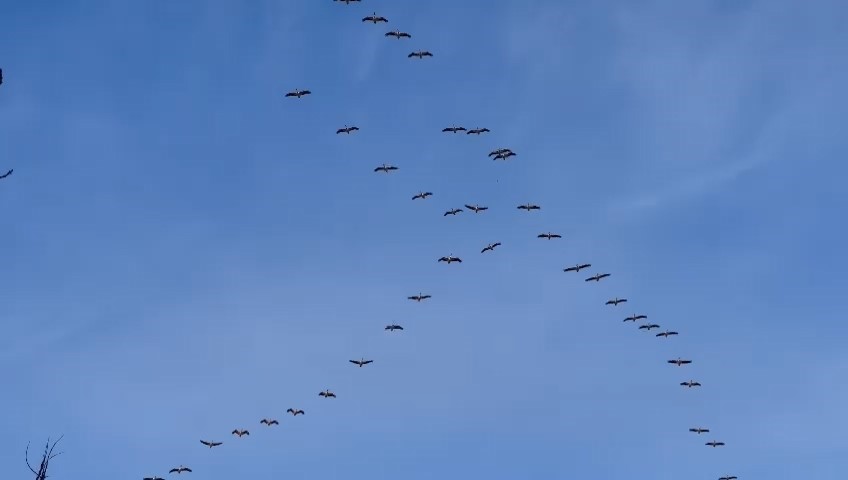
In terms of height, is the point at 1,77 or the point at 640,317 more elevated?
the point at 640,317

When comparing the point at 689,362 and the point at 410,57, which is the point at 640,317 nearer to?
the point at 689,362

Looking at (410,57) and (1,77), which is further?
(410,57)

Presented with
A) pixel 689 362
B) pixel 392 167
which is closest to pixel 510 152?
pixel 392 167

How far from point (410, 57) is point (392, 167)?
14.5 metres

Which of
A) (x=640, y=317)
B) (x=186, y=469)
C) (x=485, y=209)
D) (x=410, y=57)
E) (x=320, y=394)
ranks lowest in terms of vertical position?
(x=186, y=469)

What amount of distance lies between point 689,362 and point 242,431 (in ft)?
214

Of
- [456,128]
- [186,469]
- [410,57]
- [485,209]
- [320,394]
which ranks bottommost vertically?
[186,469]

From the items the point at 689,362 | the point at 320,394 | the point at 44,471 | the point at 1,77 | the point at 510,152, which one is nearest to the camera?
the point at 1,77

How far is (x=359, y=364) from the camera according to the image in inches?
4806

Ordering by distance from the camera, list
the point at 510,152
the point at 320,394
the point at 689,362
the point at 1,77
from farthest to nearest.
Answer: the point at 689,362 < the point at 320,394 < the point at 510,152 < the point at 1,77

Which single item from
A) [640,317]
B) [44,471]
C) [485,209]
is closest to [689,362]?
[640,317]

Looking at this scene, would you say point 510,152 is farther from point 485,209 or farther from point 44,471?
point 44,471

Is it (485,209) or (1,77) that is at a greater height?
(485,209)

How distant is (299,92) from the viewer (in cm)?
11462
